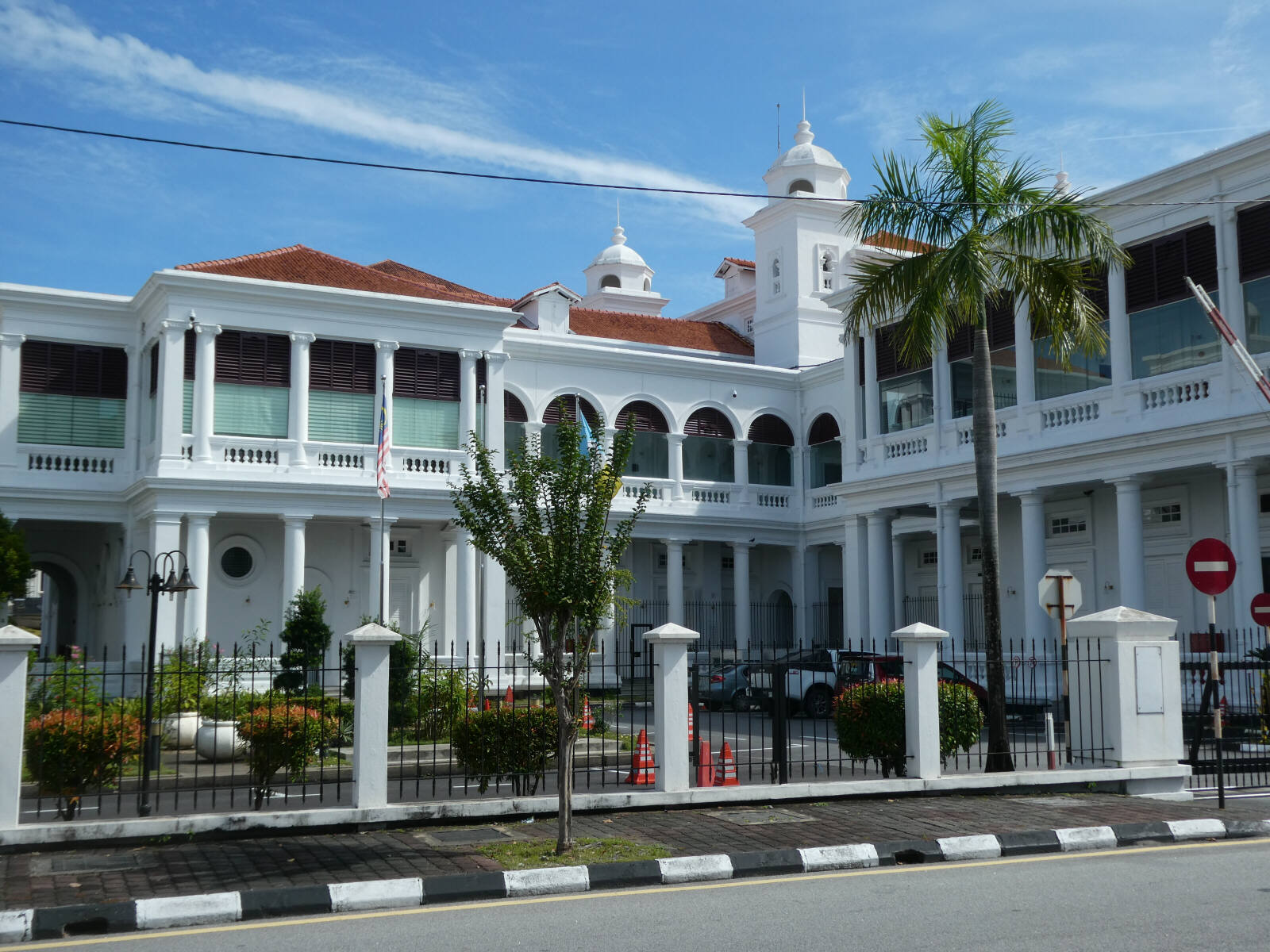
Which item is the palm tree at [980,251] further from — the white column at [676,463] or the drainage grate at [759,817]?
the white column at [676,463]

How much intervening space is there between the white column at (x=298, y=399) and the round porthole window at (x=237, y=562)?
3084 mm

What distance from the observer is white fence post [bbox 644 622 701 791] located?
11.8 m

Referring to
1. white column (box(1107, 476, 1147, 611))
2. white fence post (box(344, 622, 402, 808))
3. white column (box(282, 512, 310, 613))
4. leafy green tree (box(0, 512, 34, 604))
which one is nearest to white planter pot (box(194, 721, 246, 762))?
white fence post (box(344, 622, 402, 808))

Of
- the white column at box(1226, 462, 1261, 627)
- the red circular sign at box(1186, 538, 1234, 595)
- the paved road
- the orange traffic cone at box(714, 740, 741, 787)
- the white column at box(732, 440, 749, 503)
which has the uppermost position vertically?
the white column at box(732, 440, 749, 503)

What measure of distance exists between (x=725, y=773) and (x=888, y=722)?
180cm

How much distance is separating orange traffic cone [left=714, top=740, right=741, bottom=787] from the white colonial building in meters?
11.9

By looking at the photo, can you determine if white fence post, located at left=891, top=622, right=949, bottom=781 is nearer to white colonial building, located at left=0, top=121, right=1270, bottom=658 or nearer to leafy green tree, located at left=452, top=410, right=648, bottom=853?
leafy green tree, located at left=452, top=410, right=648, bottom=853

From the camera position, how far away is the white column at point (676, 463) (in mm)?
35312

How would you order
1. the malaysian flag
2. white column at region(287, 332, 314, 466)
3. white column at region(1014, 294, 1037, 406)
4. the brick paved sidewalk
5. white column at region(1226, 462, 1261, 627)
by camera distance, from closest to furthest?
the brick paved sidewalk, white column at region(1226, 462, 1261, 627), the malaysian flag, white column at region(1014, 294, 1037, 406), white column at region(287, 332, 314, 466)

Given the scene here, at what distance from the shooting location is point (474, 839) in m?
10.3

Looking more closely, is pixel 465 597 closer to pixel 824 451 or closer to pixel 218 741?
pixel 824 451

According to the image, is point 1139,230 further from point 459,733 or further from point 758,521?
point 459,733

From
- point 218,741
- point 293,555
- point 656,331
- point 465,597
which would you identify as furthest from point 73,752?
point 656,331

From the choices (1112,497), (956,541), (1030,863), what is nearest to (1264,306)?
(1112,497)
